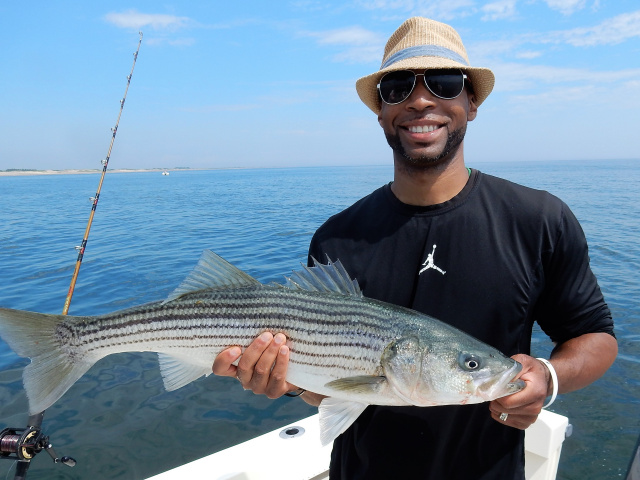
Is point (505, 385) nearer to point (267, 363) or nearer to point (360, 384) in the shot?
point (360, 384)

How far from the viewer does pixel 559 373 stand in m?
2.49

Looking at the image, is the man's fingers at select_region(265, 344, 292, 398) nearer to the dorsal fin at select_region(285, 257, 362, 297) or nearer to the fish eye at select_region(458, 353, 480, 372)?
the dorsal fin at select_region(285, 257, 362, 297)

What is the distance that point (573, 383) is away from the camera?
8.24 ft

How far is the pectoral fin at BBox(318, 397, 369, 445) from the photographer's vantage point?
267 centimetres

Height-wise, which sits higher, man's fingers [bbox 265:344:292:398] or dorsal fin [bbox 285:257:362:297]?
dorsal fin [bbox 285:257:362:297]

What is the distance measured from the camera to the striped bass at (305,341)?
263 cm

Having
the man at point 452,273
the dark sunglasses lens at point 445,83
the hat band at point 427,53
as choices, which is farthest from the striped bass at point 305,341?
the hat band at point 427,53

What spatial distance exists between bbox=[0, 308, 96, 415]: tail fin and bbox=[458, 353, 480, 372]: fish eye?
8.20ft

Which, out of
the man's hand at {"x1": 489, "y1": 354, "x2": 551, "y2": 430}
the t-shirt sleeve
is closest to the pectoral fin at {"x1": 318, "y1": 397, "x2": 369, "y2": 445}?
the man's hand at {"x1": 489, "y1": 354, "x2": 551, "y2": 430}

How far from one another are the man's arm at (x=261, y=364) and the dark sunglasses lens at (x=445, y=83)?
74.4 inches

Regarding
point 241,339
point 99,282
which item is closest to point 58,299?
point 99,282

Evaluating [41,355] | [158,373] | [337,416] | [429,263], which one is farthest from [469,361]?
[158,373]

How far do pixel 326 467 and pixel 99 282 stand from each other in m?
12.2

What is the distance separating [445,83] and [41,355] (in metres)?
3.31
